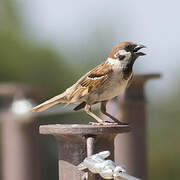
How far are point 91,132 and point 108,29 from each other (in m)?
6.89

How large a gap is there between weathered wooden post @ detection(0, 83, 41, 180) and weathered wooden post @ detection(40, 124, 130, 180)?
1.70 m

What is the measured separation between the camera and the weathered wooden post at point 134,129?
3574mm

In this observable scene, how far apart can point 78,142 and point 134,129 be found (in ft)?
4.87

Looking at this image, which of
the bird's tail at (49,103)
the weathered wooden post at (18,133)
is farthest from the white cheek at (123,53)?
the weathered wooden post at (18,133)

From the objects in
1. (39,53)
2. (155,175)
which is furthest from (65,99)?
(39,53)

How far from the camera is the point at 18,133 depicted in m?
3.94

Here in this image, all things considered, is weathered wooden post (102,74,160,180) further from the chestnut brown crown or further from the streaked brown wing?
the chestnut brown crown

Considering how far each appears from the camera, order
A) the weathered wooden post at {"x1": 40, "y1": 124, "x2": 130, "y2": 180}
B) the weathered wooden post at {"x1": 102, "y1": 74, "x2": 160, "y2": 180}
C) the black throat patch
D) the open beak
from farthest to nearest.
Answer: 1. the weathered wooden post at {"x1": 102, "y1": 74, "x2": 160, "y2": 180}
2. the black throat patch
3. the open beak
4. the weathered wooden post at {"x1": 40, "y1": 124, "x2": 130, "y2": 180}

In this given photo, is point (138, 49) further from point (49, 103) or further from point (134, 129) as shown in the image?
point (134, 129)

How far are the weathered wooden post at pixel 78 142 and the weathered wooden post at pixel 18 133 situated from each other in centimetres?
170

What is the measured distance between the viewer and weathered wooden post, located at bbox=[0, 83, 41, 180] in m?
3.88

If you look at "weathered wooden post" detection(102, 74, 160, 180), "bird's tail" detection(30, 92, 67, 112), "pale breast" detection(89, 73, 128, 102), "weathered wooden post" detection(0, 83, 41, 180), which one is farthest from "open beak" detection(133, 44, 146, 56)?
"weathered wooden post" detection(0, 83, 41, 180)

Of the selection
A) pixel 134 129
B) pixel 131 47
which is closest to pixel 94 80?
pixel 131 47

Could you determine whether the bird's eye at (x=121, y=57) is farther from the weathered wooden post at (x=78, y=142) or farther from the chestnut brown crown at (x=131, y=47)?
the weathered wooden post at (x=78, y=142)
